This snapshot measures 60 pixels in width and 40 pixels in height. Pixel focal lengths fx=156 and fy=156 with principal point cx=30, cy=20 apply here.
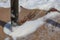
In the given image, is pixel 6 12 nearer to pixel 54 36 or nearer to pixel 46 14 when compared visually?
pixel 46 14

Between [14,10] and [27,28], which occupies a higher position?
[14,10]

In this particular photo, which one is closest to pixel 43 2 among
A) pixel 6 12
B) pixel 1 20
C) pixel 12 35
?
pixel 6 12

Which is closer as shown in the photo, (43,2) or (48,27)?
(48,27)

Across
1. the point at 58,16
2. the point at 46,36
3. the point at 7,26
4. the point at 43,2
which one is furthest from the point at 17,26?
the point at 43,2

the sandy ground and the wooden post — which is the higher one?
the wooden post

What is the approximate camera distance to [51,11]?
119cm

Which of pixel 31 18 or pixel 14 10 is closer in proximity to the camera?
pixel 14 10

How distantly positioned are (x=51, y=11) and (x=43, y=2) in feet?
0.84

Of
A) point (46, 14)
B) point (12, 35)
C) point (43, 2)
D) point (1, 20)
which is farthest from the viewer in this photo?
point (43, 2)

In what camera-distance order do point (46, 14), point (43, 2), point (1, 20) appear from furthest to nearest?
point (43, 2) < point (46, 14) < point (1, 20)

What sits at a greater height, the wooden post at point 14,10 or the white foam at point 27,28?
the wooden post at point 14,10

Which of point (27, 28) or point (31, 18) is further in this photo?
point (31, 18)

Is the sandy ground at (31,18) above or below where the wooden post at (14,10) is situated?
below

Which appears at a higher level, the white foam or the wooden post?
the wooden post
